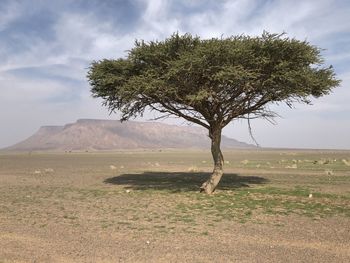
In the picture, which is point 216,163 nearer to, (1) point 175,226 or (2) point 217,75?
(2) point 217,75

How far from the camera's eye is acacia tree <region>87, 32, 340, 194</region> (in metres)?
20.6

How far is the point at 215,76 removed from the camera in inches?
806

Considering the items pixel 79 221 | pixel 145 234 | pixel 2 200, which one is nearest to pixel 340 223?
pixel 145 234

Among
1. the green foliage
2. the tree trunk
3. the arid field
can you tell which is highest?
the green foliage

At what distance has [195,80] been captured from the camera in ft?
72.2

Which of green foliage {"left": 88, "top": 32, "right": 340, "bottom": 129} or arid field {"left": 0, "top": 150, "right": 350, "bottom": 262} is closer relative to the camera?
arid field {"left": 0, "top": 150, "right": 350, "bottom": 262}

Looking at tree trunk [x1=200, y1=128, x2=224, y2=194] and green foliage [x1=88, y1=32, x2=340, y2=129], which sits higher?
green foliage [x1=88, y1=32, x2=340, y2=129]

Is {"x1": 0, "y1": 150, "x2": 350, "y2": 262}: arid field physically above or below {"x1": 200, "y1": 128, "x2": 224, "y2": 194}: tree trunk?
below

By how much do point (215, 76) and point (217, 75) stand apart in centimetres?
30

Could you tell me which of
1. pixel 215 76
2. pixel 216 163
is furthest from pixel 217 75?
pixel 216 163

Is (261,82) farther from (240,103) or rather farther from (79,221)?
(79,221)

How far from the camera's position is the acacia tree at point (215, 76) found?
20.6 m

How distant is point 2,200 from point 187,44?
1137cm

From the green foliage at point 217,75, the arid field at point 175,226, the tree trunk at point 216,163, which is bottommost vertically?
the arid field at point 175,226
